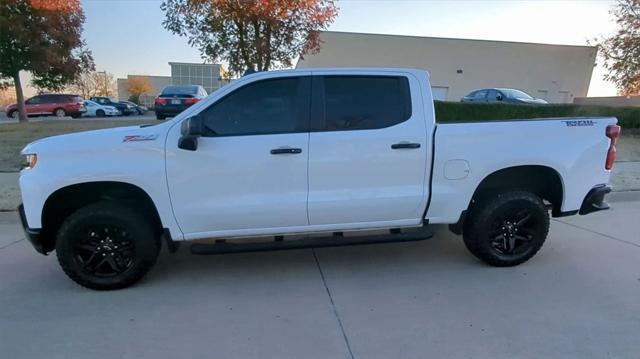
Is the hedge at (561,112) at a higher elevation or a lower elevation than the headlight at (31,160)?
higher

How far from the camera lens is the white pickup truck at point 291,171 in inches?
144

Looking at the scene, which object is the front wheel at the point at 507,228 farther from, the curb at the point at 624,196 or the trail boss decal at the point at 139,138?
the curb at the point at 624,196

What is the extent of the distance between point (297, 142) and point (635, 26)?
2178cm

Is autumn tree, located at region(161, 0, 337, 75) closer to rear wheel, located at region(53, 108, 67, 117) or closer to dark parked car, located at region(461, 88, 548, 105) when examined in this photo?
dark parked car, located at region(461, 88, 548, 105)

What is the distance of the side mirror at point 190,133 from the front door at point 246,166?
0.25 feet

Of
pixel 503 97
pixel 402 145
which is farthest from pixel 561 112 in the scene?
pixel 402 145

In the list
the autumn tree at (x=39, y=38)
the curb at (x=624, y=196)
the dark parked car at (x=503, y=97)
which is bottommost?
the curb at (x=624, y=196)

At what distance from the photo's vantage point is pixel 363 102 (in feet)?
13.2

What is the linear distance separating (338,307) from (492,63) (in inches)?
1555

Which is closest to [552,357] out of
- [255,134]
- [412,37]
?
[255,134]

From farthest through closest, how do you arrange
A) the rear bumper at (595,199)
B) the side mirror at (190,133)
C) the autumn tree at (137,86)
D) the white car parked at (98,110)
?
1. the autumn tree at (137,86)
2. the white car parked at (98,110)
3. the rear bumper at (595,199)
4. the side mirror at (190,133)

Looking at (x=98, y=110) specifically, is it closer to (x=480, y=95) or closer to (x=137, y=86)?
(x=480, y=95)

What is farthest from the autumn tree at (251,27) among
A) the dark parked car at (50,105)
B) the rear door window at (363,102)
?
the dark parked car at (50,105)

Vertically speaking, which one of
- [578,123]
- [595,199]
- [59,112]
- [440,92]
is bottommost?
[59,112]
